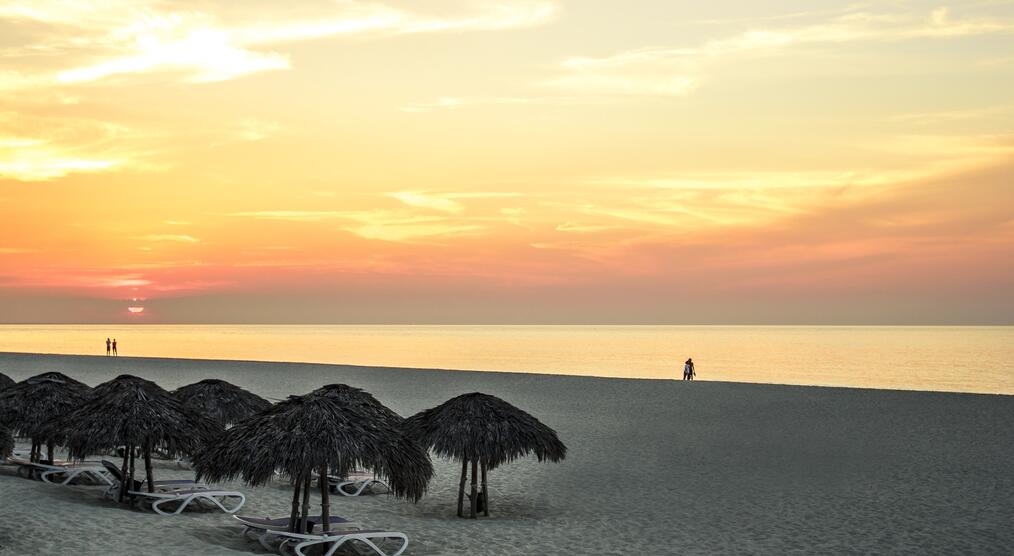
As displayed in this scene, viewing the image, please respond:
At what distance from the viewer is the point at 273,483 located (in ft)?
58.1

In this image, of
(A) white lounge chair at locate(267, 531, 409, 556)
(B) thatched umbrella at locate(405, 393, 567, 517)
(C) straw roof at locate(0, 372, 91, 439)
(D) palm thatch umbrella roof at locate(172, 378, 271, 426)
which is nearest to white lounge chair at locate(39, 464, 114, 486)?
(C) straw roof at locate(0, 372, 91, 439)

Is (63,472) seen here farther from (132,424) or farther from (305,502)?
(305,502)

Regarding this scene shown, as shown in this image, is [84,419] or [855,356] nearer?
[84,419]

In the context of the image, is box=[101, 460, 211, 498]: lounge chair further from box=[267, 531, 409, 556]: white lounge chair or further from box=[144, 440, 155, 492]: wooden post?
box=[267, 531, 409, 556]: white lounge chair

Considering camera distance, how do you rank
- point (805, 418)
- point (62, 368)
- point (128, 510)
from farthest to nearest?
point (62, 368), point (805, 418), point (128, 510)

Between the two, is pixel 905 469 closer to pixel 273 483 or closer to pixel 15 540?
pixel 273 483

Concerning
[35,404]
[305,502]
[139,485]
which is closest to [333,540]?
[305,502]

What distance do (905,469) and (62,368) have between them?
41427 mm

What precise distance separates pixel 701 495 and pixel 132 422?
9819mm

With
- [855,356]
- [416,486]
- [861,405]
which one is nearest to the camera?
[416,486]

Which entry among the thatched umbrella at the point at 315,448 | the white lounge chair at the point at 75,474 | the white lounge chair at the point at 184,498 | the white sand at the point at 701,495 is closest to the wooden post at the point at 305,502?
the thatched umbrella at the point at 315,448

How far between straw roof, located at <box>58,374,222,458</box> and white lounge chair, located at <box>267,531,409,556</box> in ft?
9.56

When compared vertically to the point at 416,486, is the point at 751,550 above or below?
below

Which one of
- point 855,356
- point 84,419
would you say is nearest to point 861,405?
point 84,419
